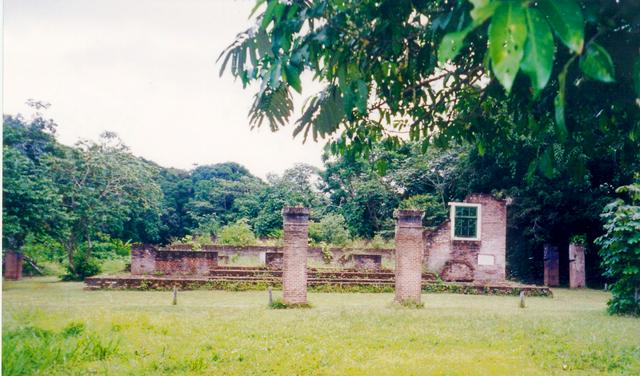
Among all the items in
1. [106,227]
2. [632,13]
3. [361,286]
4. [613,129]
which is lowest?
[361,286]

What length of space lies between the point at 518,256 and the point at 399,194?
6797mm

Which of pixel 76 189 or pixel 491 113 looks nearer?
pixel 491 113

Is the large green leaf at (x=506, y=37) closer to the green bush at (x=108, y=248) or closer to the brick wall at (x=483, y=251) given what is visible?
the brick wall at (x=483, y=251)

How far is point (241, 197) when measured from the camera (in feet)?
78.0

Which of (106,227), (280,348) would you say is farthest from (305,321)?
→ (106,227)

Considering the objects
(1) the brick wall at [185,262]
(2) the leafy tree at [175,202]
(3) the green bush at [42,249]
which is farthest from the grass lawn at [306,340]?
(2) the leafy tree at [175,202]

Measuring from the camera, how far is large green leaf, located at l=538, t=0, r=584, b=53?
114 cm

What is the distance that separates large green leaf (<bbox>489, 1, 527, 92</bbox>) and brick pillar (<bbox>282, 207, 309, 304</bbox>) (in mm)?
9582

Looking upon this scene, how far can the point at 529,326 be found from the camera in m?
8.00

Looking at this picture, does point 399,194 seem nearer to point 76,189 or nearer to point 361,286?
point 361,286

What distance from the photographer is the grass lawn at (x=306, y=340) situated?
5.12m

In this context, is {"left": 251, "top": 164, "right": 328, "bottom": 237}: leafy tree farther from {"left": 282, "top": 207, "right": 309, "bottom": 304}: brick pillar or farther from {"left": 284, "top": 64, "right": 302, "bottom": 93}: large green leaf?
{"left": 284, "top": 64, "right": 302, "bottom": 93}: large green leaf

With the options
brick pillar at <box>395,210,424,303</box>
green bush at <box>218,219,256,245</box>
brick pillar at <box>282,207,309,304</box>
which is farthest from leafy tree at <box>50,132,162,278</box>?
brick pillar at <box>395,210,424,303</box>

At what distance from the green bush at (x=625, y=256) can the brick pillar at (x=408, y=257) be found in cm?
367
